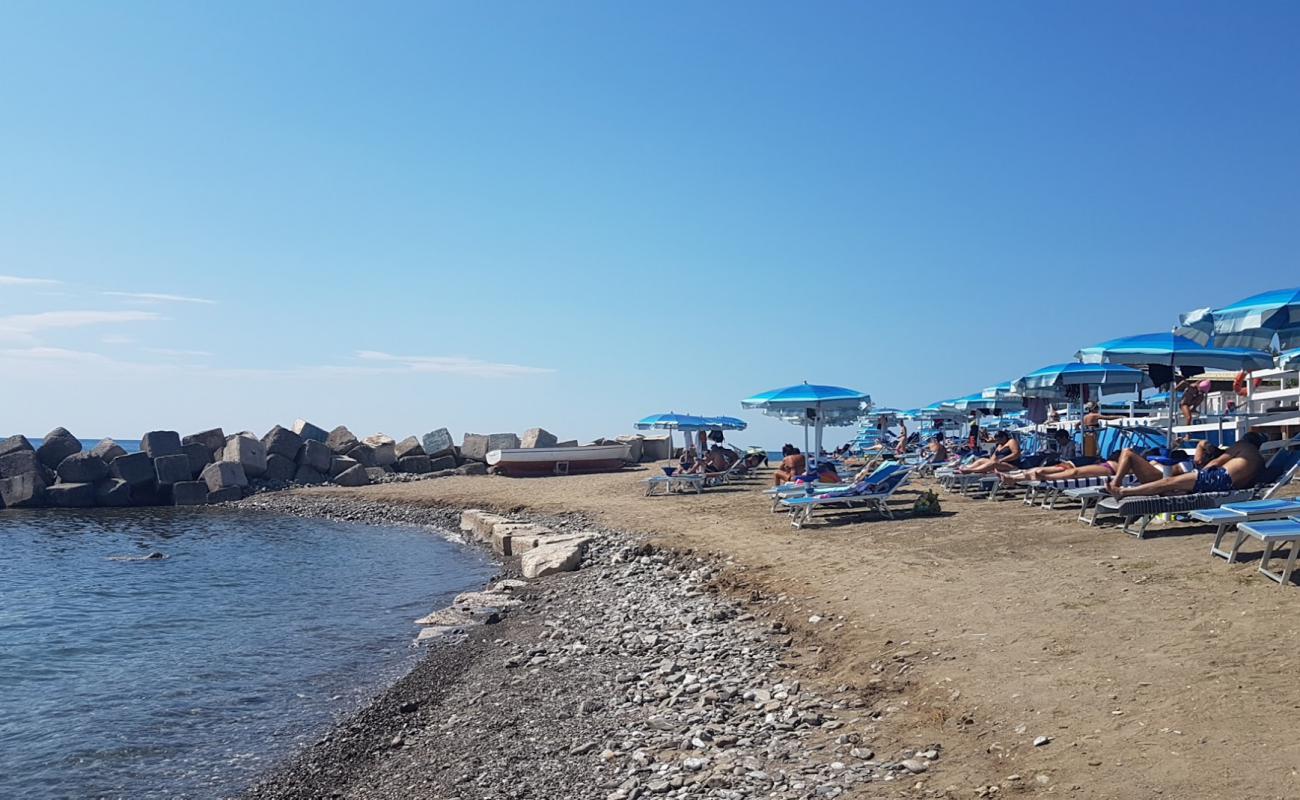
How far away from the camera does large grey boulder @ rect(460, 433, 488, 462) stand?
1285 inches

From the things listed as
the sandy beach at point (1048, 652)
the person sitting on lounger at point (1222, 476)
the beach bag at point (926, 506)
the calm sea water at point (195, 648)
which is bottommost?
the calm sea water at point (195, 648)

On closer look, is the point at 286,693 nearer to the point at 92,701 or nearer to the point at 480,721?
the point at 92,701

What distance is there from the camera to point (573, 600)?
37.2 ft

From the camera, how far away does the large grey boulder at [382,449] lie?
110ft

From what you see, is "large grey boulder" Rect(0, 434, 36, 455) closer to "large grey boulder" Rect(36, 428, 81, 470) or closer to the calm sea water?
"large grey boulder" Rect(36, 428, 81, 470)

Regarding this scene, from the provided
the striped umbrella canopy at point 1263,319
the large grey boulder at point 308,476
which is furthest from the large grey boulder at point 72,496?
the striped umbrella canopy at point 1263,319

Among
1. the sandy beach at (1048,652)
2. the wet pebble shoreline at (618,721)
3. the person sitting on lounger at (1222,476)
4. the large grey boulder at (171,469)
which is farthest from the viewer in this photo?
the large grey boulder at (171,469)

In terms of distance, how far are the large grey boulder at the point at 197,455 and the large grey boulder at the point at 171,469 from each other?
426mm

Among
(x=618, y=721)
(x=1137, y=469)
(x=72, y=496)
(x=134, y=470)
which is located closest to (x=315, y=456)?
(x=134, y=470)

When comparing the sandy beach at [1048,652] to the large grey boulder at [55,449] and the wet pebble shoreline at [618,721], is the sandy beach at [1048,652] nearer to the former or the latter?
the wet pebble shoreline at [618,721]

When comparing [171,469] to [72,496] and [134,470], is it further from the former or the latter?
[72,496]

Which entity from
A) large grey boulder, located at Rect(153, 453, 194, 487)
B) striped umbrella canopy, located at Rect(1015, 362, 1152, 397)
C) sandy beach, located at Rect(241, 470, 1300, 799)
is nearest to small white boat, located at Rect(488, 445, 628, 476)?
large grey boulder, located at Rect(153, 453, 194, 487)

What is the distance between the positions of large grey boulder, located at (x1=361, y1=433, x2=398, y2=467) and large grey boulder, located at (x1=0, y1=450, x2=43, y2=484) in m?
10.7

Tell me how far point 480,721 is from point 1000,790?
4266 millimetres
